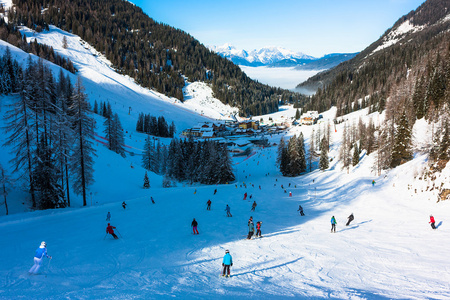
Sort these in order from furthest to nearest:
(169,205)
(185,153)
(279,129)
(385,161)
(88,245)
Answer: (279,129) < (185,153) < (385,161) < (169,205) < (88,245)

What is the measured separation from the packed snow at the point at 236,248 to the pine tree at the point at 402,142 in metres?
4.54

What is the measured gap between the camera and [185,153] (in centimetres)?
6825

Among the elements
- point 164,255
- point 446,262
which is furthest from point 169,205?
point 446,262

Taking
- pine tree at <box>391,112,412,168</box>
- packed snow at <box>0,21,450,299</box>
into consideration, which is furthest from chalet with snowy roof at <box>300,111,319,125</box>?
packed snow at <box>0,21,450,299</box>

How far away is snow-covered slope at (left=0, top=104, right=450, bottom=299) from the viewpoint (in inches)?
403

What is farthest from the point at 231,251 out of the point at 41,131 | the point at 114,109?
the point at 114,109

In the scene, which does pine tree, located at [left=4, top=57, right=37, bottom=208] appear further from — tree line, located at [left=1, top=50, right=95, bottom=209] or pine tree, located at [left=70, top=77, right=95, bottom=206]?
pine tree, located at [left=70, top=77, right=95, bottom=206]

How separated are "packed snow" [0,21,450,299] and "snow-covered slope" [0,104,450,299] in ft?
0.22

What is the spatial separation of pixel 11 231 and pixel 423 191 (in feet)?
131

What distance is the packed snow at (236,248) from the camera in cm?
1034

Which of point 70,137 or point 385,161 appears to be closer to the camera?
point 70,137

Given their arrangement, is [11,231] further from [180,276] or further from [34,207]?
[180,276]

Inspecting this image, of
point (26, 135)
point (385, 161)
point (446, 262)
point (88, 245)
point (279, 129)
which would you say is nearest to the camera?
point (446, 262)

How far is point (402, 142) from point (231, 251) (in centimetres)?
3905
